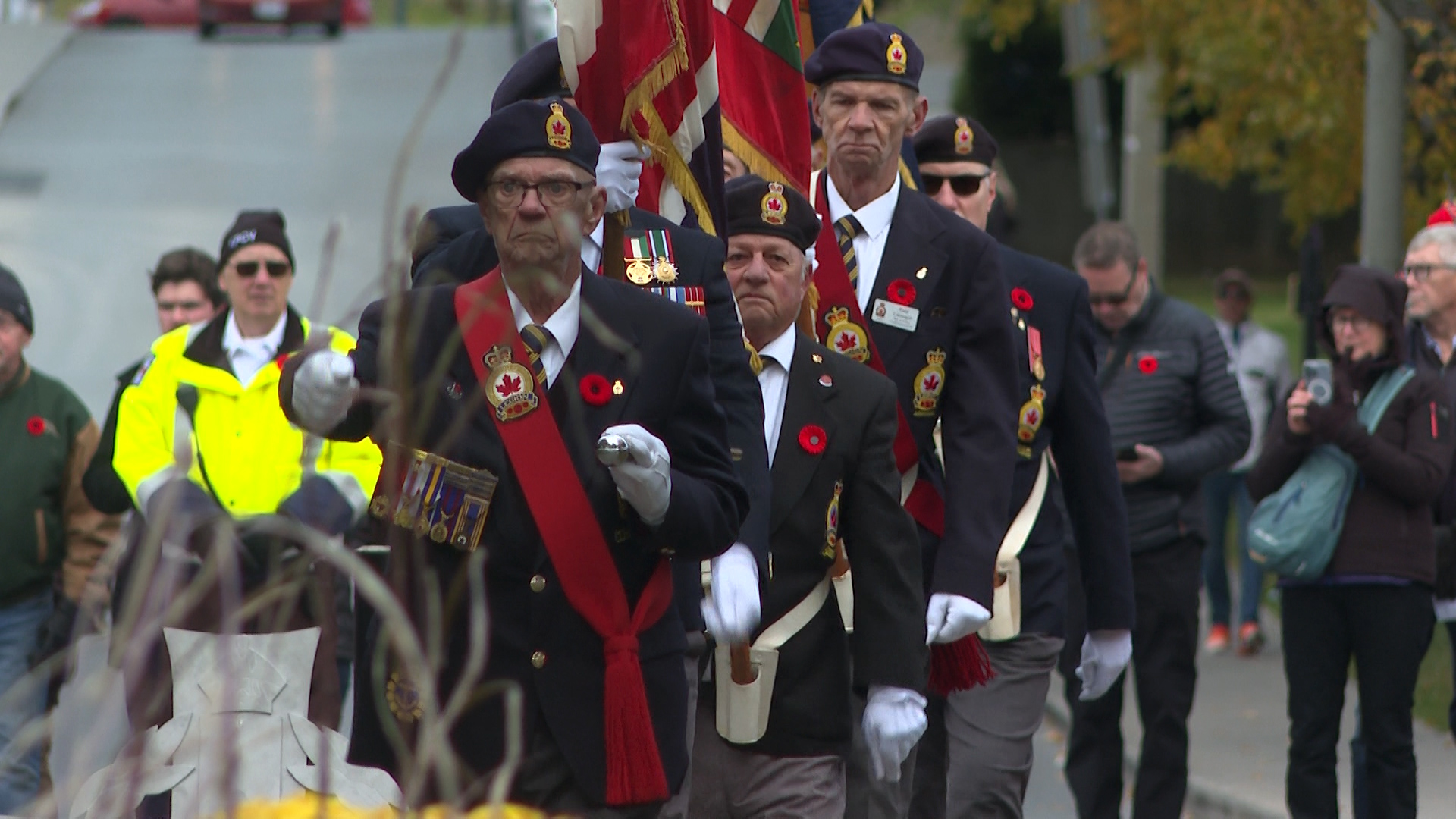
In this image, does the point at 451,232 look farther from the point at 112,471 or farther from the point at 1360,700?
the point at 1360,700

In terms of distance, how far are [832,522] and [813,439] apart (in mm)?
194

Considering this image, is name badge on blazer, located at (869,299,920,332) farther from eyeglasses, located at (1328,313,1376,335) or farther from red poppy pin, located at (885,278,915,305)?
eyeglasses, located at (1328,313,1376,335)

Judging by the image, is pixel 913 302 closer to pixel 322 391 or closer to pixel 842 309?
pixel 842 309

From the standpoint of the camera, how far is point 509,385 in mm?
3881

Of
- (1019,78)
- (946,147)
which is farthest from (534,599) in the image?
(1019,78)

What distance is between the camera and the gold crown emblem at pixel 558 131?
3.89m

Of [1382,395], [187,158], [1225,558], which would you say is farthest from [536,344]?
[187,158]

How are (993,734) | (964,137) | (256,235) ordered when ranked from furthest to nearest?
(256,235)
(964,137)
(993,734)

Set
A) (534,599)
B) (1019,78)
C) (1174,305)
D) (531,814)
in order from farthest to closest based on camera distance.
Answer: (1019,78) → (1174,305) → (534,599) → (531,814)

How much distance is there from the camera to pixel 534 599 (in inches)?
156

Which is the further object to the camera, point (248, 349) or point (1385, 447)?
point (1385, 447)

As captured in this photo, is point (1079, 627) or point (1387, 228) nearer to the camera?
point (1079, 627)

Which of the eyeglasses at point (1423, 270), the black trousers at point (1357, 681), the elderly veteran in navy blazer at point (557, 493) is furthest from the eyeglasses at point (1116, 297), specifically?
the elderly veteran in navy blazer at point (557, 493)

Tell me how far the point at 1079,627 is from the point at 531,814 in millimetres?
5817
